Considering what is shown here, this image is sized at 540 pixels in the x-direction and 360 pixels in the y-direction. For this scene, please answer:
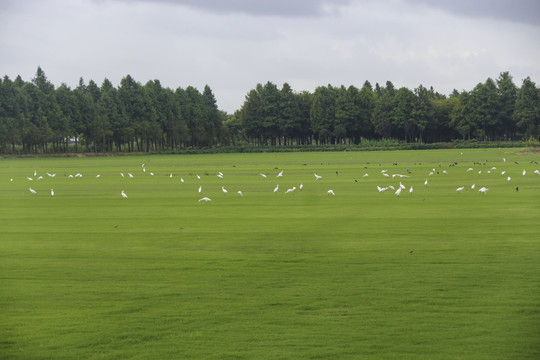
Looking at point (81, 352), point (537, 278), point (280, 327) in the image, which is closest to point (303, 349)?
point (280, 327)

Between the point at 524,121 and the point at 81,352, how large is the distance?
141 meters

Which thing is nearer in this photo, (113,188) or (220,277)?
(220,277)

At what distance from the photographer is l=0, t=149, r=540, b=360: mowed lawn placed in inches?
396

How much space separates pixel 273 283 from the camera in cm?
1378

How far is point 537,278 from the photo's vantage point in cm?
1388

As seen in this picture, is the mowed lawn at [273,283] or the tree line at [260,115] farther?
the tree line at [260,115]

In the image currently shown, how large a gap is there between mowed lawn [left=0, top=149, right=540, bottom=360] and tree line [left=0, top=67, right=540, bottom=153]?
104 m

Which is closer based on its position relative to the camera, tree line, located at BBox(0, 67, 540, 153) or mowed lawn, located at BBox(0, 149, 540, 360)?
mowed lawn, located at BBox(0, 149, 540, 360)

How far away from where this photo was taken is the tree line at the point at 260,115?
129125mm

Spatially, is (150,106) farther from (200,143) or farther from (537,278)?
(537,278)

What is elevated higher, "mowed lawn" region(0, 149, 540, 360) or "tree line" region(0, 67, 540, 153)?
"tree line" region(0, 67, 540, 153)

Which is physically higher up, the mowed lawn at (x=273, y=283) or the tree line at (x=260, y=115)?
the tree line at (x=260, y=115)

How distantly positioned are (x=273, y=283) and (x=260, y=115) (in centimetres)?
14588

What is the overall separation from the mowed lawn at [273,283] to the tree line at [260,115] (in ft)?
341
